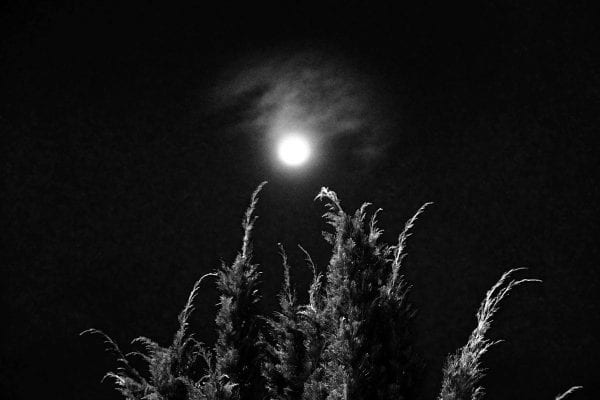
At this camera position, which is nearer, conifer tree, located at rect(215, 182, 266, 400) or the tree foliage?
the tree foliage

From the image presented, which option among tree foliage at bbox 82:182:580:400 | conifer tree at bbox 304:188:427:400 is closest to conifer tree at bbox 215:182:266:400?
tree foliage at bbox 82:182:580:400

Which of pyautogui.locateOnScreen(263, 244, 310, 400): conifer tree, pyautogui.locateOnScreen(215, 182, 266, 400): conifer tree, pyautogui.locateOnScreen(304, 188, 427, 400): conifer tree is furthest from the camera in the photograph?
pyautogui.locateOnScreen(263, 244, 310, 400): conifer tree

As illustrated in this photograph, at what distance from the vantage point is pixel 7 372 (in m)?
14.9

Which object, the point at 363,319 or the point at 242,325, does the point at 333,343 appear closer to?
the point at 363,319

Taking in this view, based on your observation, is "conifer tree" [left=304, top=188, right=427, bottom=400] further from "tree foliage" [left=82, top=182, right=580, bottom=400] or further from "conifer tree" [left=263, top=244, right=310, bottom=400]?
"conifer tree" [left=263, top=244, right=310, bottom=400]

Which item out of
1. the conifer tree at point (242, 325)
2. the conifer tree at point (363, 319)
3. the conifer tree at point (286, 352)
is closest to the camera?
the conifer tree at point (363, 319)

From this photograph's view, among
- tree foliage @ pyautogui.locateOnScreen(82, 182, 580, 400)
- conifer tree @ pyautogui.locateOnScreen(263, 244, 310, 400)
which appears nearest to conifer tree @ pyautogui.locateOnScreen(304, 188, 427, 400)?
tree foliage @ pyautogui.locateOnScreen(82, 182, 580, 400)

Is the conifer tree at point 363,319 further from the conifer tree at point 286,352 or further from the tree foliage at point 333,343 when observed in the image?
the conifer tree at point 286,352

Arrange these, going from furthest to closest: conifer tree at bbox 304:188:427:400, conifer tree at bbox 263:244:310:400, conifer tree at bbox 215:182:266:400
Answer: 1. conifer tree at bbox 263:244:310:400
2. conifer tree at bbox 215:182:266:400
3. conifer tree at bbox 304:188:427:400

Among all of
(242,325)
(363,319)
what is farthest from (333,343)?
(242,325)

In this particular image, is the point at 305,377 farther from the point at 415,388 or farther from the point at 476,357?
the point at 476,357

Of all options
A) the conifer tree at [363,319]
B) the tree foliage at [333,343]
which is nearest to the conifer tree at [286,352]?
the tree foliage at [333,343]

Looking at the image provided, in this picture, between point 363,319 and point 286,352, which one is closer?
point 363,319

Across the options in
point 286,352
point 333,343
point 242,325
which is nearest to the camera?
point 333,343
